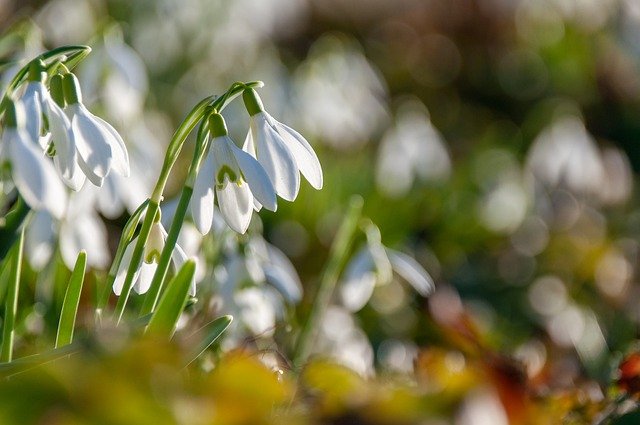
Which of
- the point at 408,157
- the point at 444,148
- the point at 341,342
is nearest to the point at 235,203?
the point at 341,342

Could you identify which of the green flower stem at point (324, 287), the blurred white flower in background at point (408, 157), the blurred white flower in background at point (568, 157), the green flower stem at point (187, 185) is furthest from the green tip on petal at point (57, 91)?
the blurred white flower in background at point (568, 157)

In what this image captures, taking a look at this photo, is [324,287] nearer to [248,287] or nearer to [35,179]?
[248,287]

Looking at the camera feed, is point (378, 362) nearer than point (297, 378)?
No

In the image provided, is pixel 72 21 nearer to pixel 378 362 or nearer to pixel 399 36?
pixel 378 362

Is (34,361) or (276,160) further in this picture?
(276,160)

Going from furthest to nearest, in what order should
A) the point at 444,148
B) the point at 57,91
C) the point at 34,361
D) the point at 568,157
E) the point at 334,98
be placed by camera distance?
the point at 444,148 → the point at 334,98 → the point at 568,157 → the point at 57,91 → the point at 34,361

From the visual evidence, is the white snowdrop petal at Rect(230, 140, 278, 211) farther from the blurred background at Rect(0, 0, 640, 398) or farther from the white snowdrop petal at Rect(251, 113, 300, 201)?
the blurred background at Rect(0, 0, 640, 398)

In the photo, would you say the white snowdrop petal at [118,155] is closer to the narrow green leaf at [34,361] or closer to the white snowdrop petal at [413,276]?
the narrow green leaf at [34,361]

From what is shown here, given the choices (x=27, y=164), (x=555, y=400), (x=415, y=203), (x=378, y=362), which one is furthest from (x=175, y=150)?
(x=415, y=203)
